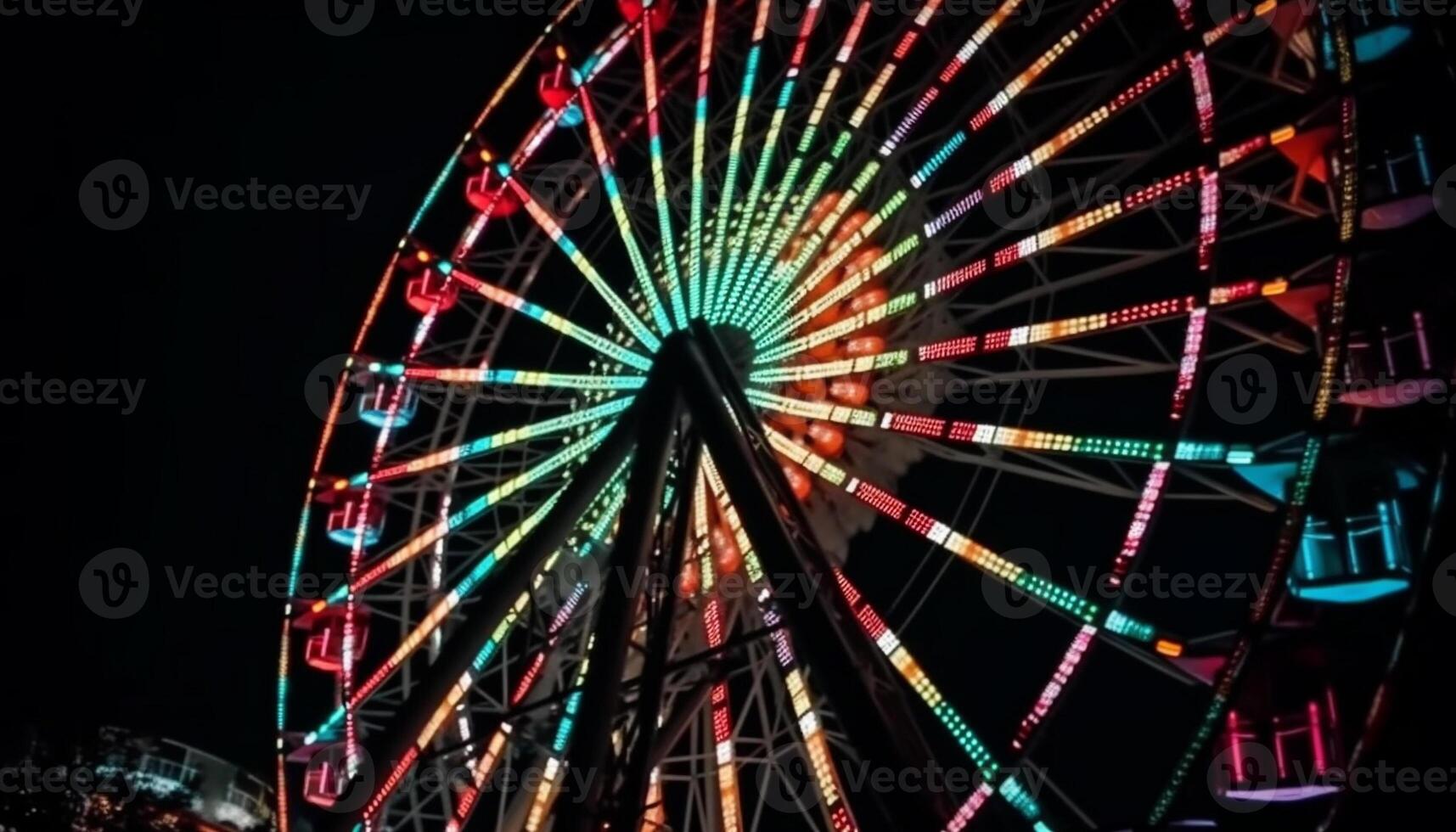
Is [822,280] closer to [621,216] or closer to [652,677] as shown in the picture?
[621,216]

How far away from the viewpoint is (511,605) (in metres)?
14.2

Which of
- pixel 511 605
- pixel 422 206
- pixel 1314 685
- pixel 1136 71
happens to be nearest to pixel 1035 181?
pixel 1136 71

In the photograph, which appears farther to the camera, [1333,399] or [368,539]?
[368,539]

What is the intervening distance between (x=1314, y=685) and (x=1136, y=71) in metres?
5.29

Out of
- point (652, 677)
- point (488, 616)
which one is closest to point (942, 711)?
point (652, 677)

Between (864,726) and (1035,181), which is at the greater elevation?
(1035,181)

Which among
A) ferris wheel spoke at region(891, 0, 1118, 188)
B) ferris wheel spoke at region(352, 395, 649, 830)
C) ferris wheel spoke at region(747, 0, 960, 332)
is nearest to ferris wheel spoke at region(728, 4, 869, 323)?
ferris wheel spoke at region(747, 0, 960, 332)

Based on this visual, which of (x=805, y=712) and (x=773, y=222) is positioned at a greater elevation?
(x=773, y=222)

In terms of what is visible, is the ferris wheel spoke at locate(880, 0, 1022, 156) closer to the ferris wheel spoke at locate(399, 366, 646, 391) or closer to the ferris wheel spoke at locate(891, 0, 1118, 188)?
the ferris wheel spoke at locate(891, 0, 1118, 188)

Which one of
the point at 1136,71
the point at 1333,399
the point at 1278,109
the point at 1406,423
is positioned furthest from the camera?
the point at 1136,71

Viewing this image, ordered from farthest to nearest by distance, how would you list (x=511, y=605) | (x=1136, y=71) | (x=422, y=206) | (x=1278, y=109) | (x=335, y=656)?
(x=422, y=206)
(x=335, y=656)
(x=511, y=605)
(x=1136, y=71)
(x=1278, y=109)

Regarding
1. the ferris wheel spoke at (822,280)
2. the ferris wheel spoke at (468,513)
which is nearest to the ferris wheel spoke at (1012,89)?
the ferris wheel spoke at (822,280)

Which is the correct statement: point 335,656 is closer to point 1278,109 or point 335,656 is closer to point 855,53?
point 855,53

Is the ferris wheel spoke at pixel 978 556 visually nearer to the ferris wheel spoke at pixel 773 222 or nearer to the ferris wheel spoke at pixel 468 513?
the ferris wheel spoke at pixel 773 222
